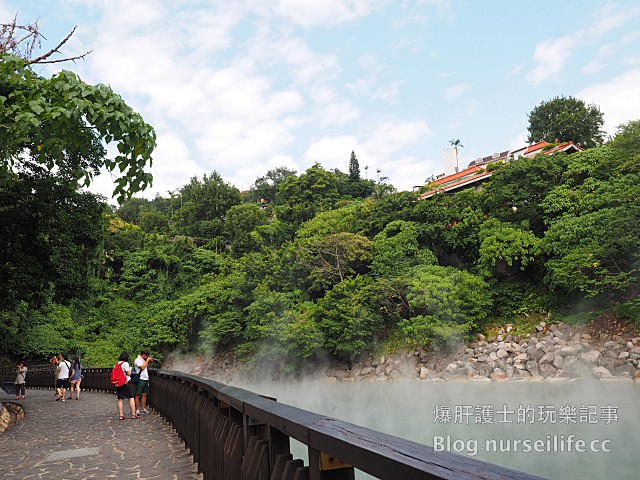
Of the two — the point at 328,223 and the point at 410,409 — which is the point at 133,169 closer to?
the point at 410,409

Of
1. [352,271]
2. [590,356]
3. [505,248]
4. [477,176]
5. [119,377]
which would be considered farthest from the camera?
[477,176]

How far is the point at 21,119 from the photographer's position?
3.78 metres

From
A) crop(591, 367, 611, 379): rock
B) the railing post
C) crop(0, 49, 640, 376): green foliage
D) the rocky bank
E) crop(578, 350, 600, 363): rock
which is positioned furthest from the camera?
crop(578, 350, 600, 363): rock

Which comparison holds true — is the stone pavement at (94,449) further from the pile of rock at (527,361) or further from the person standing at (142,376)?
the pile of rock at (527,361)

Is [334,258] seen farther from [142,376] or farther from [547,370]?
[142,376]

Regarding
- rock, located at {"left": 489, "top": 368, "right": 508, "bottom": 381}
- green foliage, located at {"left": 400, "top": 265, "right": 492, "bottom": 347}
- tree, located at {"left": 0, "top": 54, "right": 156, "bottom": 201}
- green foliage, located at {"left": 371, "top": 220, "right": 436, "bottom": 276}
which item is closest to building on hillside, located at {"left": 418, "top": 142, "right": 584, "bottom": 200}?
green foliage, located at {"left": 371, "top": 220, "right": 436, "bottom": 276}

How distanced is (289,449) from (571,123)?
44.0 metres

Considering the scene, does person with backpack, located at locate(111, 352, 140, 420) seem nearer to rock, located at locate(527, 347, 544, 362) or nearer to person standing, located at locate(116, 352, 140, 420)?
person standing, located at locate(116, 352, 140, 420)

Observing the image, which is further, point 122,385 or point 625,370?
point 625,370

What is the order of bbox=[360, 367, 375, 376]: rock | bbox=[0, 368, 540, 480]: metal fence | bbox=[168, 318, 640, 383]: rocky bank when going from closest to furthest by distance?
bbox=[0, 368, 540, 480]: metal fence, bbox=[168, 318, 640, 383]: rocky bank, bbox=[360, 367, 375, 376]: rock

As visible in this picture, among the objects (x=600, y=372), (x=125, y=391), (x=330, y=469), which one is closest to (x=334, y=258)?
(x=600, y=372)

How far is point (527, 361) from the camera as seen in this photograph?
2106cm

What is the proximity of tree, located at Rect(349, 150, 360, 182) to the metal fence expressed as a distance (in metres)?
48.7

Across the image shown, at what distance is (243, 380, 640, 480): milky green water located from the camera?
10367mm
